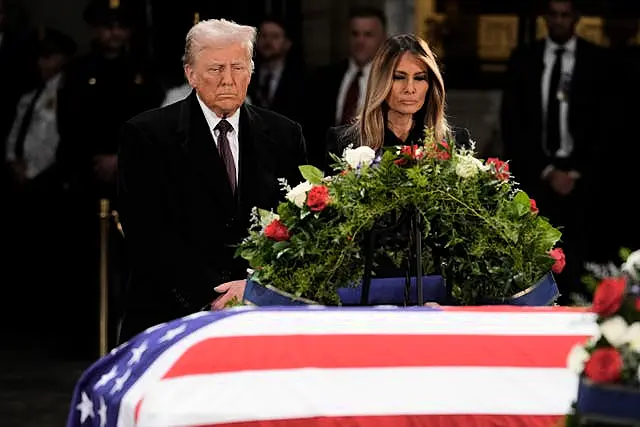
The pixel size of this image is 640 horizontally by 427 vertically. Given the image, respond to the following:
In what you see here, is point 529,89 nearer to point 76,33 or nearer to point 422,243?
point 76,33

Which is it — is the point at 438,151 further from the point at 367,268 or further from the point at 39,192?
the point at 39,192

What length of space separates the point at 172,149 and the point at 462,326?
4.60ft

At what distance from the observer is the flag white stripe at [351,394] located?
13.3 feet

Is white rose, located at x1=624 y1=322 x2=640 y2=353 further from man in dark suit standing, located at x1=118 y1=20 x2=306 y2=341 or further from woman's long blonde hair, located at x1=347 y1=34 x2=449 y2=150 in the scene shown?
woman's long blonde hair, located at x1=347 y1=34 x2=449 y2=150

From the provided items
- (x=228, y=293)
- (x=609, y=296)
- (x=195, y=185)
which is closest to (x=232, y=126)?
(x=195, y=185)

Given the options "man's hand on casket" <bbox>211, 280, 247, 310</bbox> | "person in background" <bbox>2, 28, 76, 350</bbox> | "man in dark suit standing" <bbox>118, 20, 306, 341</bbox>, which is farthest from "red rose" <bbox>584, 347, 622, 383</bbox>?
"person in background" <bbox>2, 28, 76, 350</bbox>

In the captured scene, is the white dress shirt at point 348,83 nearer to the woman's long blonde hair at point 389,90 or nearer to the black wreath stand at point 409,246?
the woman's long blonde hair at point 389,90

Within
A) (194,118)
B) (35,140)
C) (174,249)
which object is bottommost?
(35,140)

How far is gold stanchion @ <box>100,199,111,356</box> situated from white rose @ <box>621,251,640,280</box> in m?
5.16

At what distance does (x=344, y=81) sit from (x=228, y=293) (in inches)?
186

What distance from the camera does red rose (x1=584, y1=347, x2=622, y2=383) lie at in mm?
3328

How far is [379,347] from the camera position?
13.8 feet

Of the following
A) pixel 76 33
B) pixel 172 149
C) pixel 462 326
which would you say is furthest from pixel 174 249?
pixel 76 33

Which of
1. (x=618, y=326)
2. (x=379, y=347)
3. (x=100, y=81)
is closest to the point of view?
(x=618, y=326)
